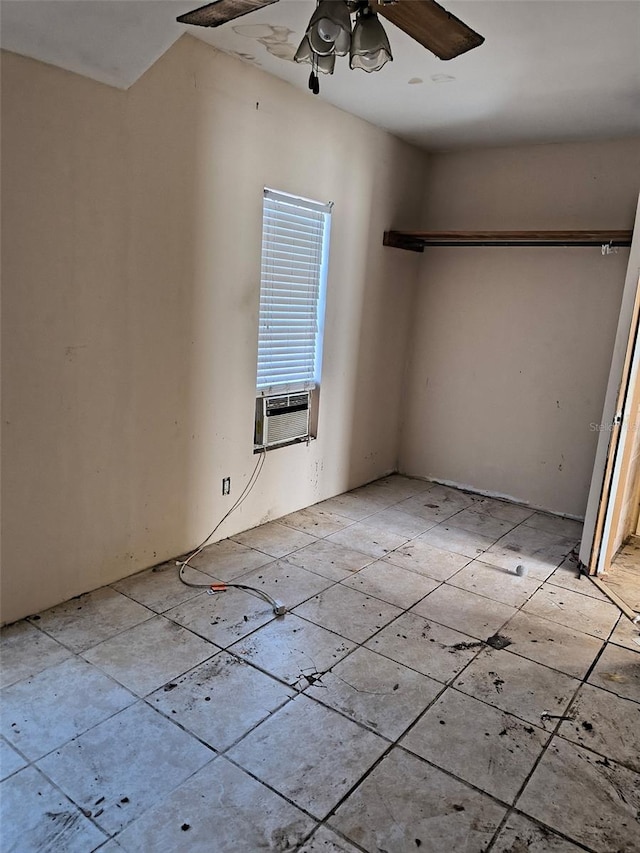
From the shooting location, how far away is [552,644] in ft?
9.23

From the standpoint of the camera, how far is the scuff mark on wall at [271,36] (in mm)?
2803

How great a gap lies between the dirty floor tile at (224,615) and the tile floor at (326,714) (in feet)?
0.04

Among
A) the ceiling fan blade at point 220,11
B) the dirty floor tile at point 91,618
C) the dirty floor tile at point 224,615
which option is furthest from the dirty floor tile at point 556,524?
the ceiling fan blade at point 220,11

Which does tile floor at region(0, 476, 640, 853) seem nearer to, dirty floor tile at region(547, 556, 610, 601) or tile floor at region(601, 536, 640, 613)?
dirty floor tile at region(547, 556, 610, 601)

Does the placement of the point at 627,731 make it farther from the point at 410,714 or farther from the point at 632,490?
the point at 632,490

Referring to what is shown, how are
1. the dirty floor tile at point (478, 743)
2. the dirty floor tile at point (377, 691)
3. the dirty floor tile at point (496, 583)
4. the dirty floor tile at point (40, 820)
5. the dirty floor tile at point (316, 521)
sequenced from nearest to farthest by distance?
the dirty floor tile at point (40, 820), the dirty floor tile at point (478, 743), the dirty floor tile at point (377, 691), the dirty floor tile at point (496, 583), the dirty floor tile at point (316, 521)

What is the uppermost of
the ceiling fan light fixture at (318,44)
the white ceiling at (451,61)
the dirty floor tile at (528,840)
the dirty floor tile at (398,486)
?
the white ceiling at (451,61)

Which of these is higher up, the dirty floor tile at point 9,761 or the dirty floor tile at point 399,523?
the dirty floor tile at point 399,523

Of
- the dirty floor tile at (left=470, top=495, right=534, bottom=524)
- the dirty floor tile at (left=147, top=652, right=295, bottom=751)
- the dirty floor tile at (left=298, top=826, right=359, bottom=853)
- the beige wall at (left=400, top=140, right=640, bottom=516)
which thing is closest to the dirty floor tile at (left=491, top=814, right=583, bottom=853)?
the dirty floor tile at (left=298, top=826, right=359, bottom=853)

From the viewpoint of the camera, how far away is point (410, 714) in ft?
7.45

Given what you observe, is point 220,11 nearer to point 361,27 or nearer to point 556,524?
point 361,27

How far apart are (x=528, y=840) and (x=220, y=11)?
2.86m

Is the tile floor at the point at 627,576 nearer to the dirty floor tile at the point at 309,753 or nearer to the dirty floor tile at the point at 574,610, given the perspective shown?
the dirty floor tile at the point at 574,610

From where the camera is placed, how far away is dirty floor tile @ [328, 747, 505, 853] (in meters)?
1.74
